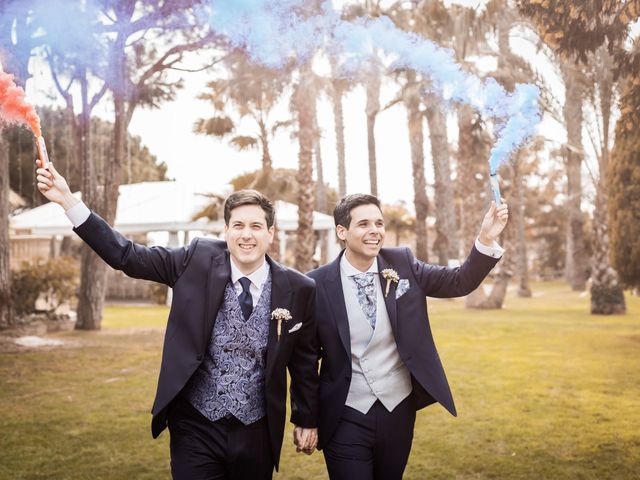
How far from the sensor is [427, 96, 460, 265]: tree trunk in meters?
22.1

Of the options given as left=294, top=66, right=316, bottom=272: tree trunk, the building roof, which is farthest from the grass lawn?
the building roof

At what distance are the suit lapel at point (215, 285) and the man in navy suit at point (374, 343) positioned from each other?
589mm

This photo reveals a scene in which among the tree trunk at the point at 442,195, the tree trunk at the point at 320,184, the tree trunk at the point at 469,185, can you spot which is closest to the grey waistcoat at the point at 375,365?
the tree trunk at the point at 469,185

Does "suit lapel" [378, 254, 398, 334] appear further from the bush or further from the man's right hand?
the bush

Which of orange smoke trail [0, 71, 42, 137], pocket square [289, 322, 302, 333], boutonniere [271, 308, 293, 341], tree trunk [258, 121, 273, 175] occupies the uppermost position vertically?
tree trunk [258, 121, 273, 175]

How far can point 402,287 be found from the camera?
3.52 metres

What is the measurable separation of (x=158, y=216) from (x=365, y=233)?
49.4ft

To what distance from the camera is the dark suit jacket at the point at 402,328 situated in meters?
3.37

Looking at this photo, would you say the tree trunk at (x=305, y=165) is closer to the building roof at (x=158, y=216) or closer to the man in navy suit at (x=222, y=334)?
the building roof at (x=158, y=216)

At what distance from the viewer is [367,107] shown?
1603cm

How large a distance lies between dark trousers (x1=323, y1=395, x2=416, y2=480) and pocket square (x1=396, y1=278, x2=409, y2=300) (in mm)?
561

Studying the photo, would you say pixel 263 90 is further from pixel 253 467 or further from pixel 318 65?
pixel 253 467

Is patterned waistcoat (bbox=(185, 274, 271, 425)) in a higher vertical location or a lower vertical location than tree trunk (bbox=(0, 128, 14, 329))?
lower

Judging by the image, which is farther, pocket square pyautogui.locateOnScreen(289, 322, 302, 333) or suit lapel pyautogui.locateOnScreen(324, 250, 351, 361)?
suit lapel pyautogui.locateOnScreen(324, 250, 351, 361)
